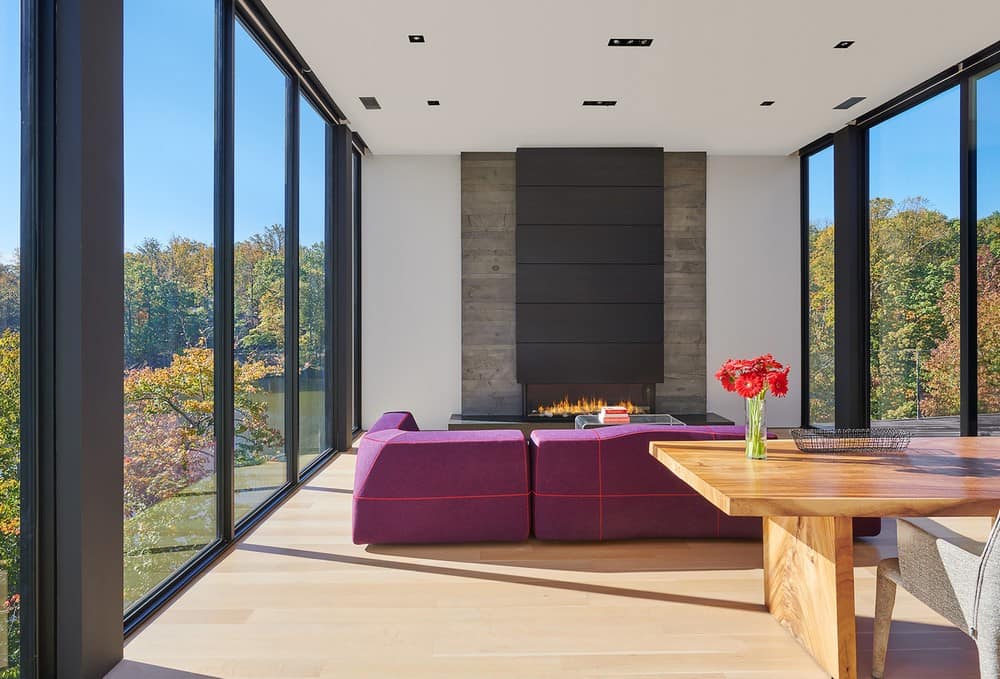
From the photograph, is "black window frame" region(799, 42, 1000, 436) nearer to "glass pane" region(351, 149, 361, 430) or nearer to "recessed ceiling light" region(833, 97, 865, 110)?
"recessed ceiling light" region(833, 97, 865, 110)

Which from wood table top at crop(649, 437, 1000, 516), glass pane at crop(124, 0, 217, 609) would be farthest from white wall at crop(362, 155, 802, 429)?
wood table top at crop(649, 437, 1000, 516)

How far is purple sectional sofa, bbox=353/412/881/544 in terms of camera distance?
3434mm

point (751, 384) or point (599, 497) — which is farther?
point (599, 497)

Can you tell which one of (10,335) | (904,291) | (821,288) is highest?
(821,288)

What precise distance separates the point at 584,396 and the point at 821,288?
102 inches

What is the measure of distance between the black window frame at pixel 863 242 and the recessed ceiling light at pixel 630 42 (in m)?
2.17

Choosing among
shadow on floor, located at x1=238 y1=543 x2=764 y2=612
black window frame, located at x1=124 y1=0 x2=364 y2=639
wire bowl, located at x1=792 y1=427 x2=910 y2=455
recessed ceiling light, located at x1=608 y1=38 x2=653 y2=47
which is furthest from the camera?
recessed ceiling light, located at x1=608 y1=38 x2=653 y2=47

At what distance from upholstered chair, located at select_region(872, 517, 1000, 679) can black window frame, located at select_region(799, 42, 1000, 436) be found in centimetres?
283

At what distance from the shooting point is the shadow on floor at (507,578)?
281 cm

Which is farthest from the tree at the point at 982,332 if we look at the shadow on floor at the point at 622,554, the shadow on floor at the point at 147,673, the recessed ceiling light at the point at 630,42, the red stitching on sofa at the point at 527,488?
the shadow on floor at the point at 147,673

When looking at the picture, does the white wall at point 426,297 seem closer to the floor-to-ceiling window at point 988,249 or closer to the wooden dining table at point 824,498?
the floor-to-ceiling window at point 988,249

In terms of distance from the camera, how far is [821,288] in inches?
266

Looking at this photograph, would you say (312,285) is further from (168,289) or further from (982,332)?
(982,332)

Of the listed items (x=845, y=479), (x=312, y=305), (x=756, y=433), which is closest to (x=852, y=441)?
(x=756, y=433)
